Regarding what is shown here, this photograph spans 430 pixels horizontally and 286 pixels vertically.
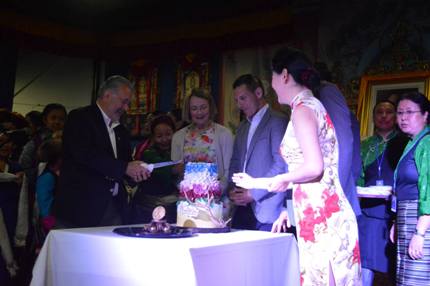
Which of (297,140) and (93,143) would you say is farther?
(93,143)

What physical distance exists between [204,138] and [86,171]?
0.85 metres

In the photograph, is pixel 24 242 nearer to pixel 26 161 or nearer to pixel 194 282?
pixel 26 161

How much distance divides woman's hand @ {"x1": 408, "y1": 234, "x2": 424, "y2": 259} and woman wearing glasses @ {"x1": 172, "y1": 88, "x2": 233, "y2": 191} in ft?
3.63

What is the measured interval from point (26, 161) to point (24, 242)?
3.33ft

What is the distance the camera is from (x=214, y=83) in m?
6.58

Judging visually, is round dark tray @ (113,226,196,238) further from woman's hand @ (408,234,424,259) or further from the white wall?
the white wall

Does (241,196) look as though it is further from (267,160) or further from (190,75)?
(190,75)

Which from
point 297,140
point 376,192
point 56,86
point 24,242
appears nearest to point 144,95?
point 56,86

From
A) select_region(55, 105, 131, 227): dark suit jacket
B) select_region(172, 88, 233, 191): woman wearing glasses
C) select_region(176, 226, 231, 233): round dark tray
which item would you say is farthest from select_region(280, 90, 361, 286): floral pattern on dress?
select_region(172, 88, 233, 191): woman wearing glasses

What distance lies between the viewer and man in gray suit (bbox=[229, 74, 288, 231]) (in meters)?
2.67

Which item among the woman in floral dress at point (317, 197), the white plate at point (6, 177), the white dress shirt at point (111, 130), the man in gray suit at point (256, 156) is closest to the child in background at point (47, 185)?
the white plate at point (6, 177)

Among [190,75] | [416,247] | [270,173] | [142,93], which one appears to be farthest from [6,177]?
[142,93]

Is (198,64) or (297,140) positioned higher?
(198,64)

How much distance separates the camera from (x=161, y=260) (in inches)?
69.2
